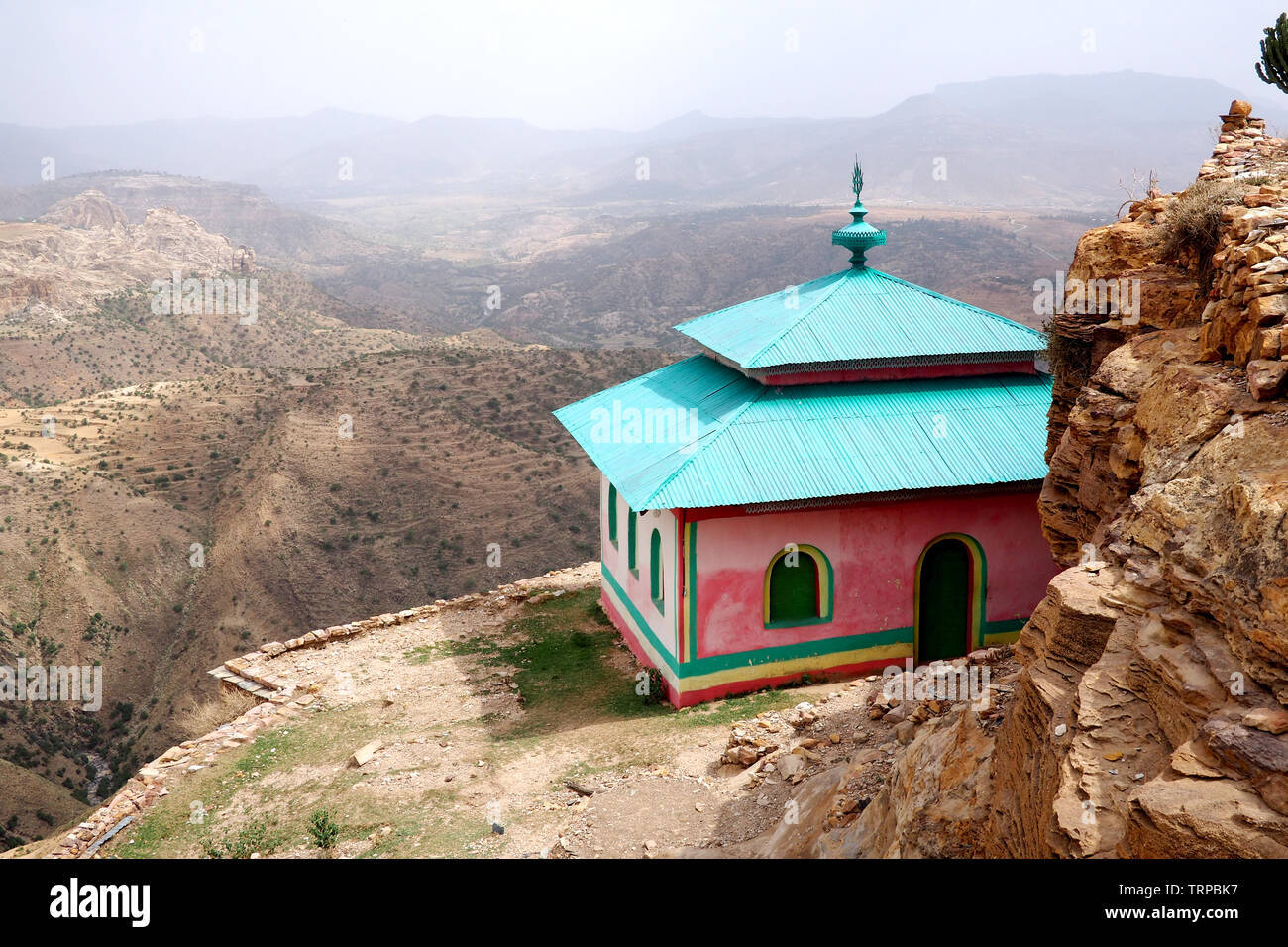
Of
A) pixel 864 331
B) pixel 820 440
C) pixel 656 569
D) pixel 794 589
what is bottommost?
pixel 794 589

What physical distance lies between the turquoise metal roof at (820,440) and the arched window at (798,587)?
1.10 m

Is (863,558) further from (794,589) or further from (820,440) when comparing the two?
(820,440)

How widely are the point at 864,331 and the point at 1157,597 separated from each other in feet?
32.8

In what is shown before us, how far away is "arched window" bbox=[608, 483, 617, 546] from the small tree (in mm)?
10598

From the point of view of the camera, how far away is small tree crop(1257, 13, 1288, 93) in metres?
11.0

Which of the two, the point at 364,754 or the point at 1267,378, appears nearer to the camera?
the point at 1267,378

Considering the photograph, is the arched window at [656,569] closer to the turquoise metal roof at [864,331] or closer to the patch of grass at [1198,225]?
the turquoise metal roof at [864,331]

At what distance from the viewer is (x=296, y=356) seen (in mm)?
61000

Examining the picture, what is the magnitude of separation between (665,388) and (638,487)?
3.97 meters

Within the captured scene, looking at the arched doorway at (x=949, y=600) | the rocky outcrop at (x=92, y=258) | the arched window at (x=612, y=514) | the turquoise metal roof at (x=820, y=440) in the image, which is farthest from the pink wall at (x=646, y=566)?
the rocky outcrop at (x=92, y=258)

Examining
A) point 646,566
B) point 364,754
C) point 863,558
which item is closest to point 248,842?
point 364,754

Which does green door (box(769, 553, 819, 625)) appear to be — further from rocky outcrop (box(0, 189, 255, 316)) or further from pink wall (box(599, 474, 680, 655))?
rocky outcrop (box(0, 189, 255, 316))

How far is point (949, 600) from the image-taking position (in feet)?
47.7
